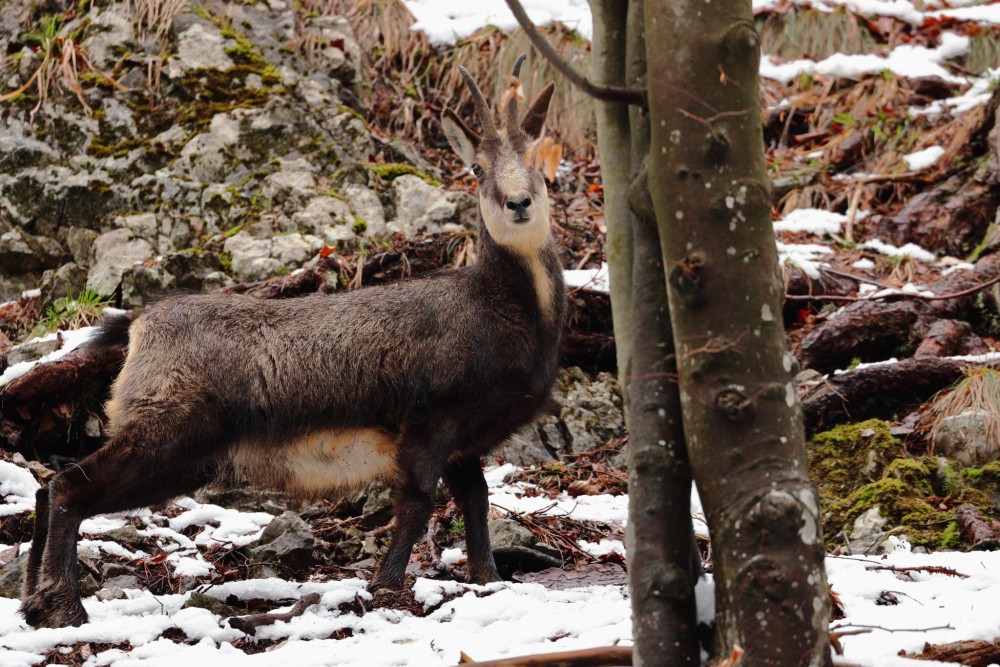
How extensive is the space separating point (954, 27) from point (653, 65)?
11552mm

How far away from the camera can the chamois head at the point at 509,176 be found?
5.76 m

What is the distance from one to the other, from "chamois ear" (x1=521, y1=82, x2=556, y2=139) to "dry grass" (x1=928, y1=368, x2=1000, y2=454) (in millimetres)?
3251

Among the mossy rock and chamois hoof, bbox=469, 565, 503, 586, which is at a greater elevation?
the mossy rock

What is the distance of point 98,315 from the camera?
312 inches

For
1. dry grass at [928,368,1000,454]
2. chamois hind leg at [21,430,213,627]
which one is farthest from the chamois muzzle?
dry grass at [928,368,1000,454]

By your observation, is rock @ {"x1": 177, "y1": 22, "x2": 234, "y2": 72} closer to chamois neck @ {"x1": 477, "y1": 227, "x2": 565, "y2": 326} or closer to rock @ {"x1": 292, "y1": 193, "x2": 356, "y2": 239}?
rock @ {"x1": 292, "y1": 193, "x2": 356, "y2": 239}

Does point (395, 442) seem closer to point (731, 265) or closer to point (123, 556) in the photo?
point (123, 556)

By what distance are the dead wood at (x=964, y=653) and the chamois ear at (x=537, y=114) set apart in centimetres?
400

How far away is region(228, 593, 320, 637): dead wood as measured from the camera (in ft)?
13.9

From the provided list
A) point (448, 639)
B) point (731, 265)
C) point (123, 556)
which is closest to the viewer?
point (731, 265)

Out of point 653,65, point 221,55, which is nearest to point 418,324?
point 653,65

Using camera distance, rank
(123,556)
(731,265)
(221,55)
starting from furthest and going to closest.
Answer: (221,55), (123,556), (731,265)

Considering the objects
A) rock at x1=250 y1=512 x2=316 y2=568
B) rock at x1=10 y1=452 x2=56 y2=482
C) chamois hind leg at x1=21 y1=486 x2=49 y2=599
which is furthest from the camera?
rock at x1=10 y1=452 x2=56 y2=482

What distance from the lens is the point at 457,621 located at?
13.7 ft
